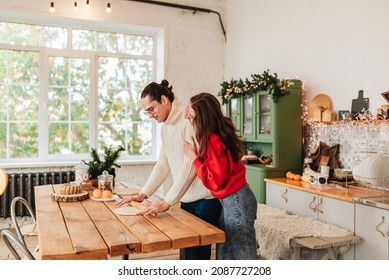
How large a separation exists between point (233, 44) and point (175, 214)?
3.69 m

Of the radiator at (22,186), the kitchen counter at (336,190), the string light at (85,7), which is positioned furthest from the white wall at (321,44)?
the radiator at (22,186)

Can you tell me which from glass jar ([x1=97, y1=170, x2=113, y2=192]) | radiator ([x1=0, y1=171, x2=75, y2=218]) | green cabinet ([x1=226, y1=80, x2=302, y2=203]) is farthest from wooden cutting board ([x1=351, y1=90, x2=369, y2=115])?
radiator ([x1=0, y1=171, x2=75, y2=218])

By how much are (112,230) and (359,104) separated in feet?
7.95

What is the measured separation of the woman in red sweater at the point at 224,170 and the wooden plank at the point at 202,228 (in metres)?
0.16

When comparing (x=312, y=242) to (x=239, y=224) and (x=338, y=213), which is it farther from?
(x=239, y=224)

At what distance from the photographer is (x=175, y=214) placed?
168 centimetres

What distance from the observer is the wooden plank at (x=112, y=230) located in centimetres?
125

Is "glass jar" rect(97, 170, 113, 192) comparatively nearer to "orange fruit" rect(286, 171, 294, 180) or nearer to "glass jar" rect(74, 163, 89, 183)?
"glass jar" rect(74, 163, 89, 183)

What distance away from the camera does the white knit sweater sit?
169cm

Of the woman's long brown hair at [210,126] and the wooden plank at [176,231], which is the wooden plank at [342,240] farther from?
the wooden plank at [176,231]

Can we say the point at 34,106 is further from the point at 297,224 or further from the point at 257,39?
the point at 297,224

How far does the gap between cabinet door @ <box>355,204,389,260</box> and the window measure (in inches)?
117

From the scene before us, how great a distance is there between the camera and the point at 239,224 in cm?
164
